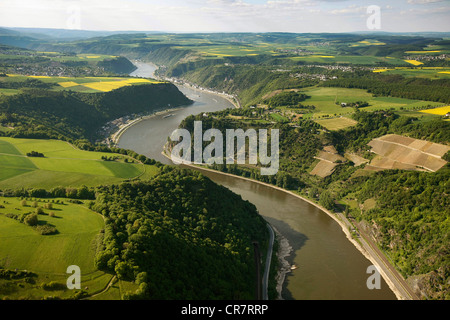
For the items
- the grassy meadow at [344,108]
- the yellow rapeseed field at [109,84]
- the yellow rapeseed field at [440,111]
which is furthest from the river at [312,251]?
the yellow rapeseed field at [109,84]

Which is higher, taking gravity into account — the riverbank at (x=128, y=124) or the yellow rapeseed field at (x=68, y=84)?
the yellow rapeseed field at (x=68, y=84)

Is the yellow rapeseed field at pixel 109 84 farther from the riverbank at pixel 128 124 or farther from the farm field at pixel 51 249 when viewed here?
the farm field at pixel 51 249

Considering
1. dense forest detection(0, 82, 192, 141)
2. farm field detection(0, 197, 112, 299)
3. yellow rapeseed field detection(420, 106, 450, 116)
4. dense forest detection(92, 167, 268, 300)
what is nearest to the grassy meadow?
yellow rapeseed field detection(420, 106, 450, 116)

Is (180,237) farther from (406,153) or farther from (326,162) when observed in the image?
(406,153)

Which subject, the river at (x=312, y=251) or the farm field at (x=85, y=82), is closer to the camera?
the river at (x=312, y=251)

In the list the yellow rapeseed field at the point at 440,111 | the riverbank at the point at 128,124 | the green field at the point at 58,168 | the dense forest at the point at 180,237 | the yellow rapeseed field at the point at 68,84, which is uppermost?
the yellow rapeseed field at the point at 68,84

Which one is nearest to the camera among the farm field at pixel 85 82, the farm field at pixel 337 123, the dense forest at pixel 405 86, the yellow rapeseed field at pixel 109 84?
the farm field at pixel 337 123
